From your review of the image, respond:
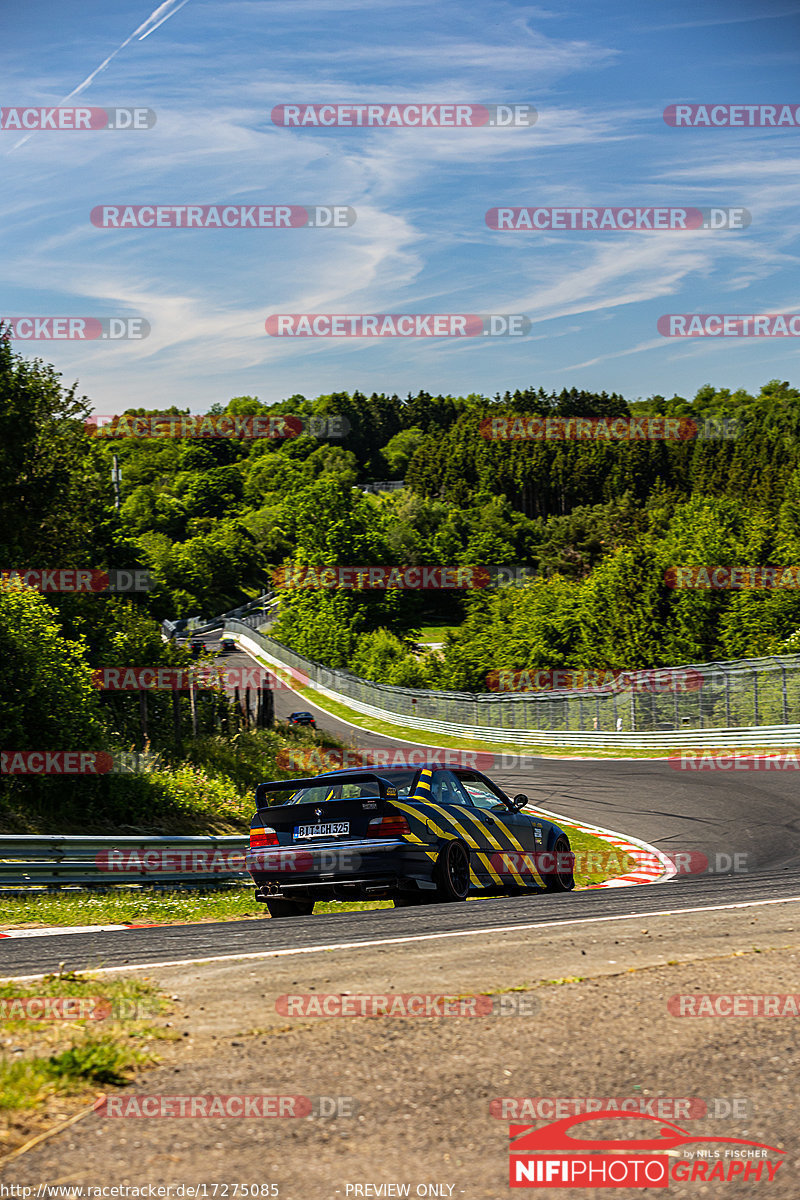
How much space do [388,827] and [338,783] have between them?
2.38ft

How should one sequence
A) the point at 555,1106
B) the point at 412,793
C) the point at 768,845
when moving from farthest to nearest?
1. the point at 768,845
2. the point at 412,793
3. the point at 555,1106

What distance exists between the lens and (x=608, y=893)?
10977mm

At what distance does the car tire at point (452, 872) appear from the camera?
10305 millimetres

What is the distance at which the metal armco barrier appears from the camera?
31266 millimetres

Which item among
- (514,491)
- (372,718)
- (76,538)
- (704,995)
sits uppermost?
(514,491)

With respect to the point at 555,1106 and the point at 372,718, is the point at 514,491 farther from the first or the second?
the point at 555,1106

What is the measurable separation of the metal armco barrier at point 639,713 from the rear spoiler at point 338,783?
74.2ft

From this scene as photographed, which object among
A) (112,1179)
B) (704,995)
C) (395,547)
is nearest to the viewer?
(112,1179)

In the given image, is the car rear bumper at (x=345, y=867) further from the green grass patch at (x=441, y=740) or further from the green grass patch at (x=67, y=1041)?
the green grass patch at (x=441, y=740)

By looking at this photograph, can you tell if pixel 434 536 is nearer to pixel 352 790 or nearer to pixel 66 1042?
pixel 352 790

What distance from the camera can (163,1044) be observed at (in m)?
4.48

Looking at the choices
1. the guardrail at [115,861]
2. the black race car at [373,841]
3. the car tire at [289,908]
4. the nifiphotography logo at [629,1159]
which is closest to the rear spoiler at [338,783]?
the black race car at [373,841]

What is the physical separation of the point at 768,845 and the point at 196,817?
9.28 meters

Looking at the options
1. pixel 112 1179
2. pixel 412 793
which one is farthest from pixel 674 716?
pixel 112 1179
